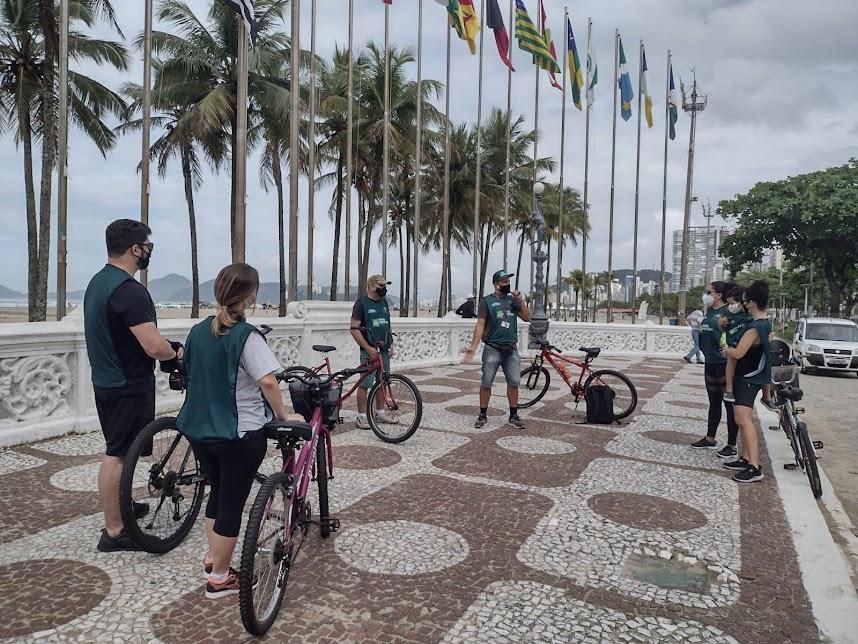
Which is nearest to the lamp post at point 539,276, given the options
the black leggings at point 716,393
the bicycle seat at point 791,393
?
the black leggings at point 716,393

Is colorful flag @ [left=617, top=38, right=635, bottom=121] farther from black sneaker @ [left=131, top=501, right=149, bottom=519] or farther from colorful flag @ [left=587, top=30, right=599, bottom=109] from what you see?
black sneaker @ [left=131, top=501, right=149, bottom=519]

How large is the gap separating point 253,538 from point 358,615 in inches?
29.0

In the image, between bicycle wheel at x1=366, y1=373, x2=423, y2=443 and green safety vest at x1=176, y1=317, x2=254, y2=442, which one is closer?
green safety vest at x1=176, y1=317, x2=254, y2=442

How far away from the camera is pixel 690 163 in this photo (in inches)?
1019

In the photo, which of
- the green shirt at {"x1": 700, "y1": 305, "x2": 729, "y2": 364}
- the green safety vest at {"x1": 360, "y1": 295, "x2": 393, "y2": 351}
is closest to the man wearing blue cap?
the green safety vest at {"x1": 360, "y1": 295, "x2": 393, "y2": 351}

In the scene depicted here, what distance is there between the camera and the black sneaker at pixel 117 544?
3.36m

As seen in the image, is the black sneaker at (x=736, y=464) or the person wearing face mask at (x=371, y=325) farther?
the person wearing face mask at (x=371, y=325)

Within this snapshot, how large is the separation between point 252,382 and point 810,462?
488 cm

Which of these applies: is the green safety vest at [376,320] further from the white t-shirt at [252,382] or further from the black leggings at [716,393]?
the white t-shirt at [252,382]

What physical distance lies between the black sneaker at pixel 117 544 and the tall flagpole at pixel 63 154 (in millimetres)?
9375

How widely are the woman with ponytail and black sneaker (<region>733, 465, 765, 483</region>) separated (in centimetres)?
449

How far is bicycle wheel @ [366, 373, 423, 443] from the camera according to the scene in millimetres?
6168

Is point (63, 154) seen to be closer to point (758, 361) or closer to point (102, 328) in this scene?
point (102, 328)

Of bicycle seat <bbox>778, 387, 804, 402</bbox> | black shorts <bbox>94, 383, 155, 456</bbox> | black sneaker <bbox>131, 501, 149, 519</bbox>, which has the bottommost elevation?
black sneaker <bbox>131, 501, 149, 519</bbox>
